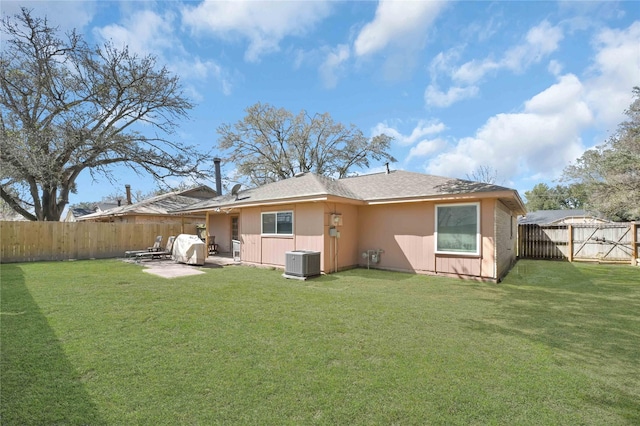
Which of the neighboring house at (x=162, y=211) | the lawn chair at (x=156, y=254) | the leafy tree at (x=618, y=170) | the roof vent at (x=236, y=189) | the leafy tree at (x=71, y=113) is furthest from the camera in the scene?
the neighboring house at (x=162, y=211)

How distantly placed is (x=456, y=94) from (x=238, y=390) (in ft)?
49.8

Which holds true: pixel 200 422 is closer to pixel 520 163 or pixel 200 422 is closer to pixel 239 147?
pixel 239 147

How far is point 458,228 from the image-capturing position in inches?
323

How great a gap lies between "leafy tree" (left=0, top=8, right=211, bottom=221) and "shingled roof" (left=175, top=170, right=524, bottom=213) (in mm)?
7660

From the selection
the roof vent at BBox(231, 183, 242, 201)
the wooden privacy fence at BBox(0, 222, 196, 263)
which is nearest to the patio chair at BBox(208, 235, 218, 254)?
the wooden privacy fence at BBox(0, 222, 196, 263)

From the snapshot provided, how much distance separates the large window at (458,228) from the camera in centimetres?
793

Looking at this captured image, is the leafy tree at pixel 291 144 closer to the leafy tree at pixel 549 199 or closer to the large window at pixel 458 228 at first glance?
the large window at pixel 458 228

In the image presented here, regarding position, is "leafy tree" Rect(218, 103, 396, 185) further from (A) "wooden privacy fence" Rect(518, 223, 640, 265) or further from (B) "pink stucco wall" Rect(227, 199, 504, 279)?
(B) "pink stucco wall" Rect(227, 199, 504, 279)

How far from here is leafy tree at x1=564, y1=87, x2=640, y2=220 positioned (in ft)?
44.4

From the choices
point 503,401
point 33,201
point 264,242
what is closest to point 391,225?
point 264,242

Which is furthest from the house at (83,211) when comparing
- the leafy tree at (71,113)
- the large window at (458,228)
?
the large window at (458,228)

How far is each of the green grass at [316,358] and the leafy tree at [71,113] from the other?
1039cm

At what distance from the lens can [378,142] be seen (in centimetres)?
2606

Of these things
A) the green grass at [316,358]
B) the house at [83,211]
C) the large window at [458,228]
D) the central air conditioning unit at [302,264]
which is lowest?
the green grass at [316,358]
